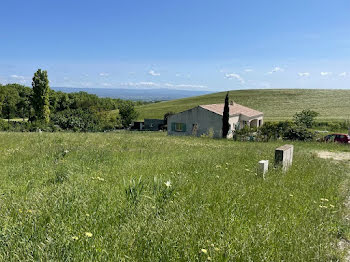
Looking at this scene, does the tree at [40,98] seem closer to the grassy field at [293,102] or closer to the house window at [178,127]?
the grassy field at [293,102]

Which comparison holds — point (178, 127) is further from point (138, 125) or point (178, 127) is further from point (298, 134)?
point (138, 125)

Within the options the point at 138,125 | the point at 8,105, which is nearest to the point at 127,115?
the point at 138,125

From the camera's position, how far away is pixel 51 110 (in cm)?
7888

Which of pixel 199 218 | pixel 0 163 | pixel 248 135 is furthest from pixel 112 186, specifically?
pixel 248 135

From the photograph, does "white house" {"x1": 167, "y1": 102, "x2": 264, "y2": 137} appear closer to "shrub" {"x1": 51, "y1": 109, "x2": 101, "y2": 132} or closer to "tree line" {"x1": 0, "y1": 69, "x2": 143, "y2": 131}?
"tree line" {"x1": 0, "y1": 69, "x2": 143, "y2": 131}

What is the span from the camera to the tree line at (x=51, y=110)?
6053 cm

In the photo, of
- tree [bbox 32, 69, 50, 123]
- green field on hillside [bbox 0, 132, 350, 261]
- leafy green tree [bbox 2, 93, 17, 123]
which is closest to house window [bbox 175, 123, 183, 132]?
green field on hillside [bbox 0, 132, 350, 261]

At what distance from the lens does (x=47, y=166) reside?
7438 millimetres

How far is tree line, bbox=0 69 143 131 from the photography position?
199ft

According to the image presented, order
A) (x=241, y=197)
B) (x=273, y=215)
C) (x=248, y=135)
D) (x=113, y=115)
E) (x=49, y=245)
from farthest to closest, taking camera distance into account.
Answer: (x=113, y=115), (x=248, y=135), (x=241, y=197), (x=273, y=215), (x=49, y=245)

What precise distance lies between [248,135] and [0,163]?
23.6m

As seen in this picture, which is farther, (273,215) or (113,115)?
(113,115)

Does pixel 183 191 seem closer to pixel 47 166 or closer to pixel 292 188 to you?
pixel 292 188

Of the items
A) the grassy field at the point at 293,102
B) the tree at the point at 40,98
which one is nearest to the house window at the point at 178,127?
the grassy field at the point at 293,102
